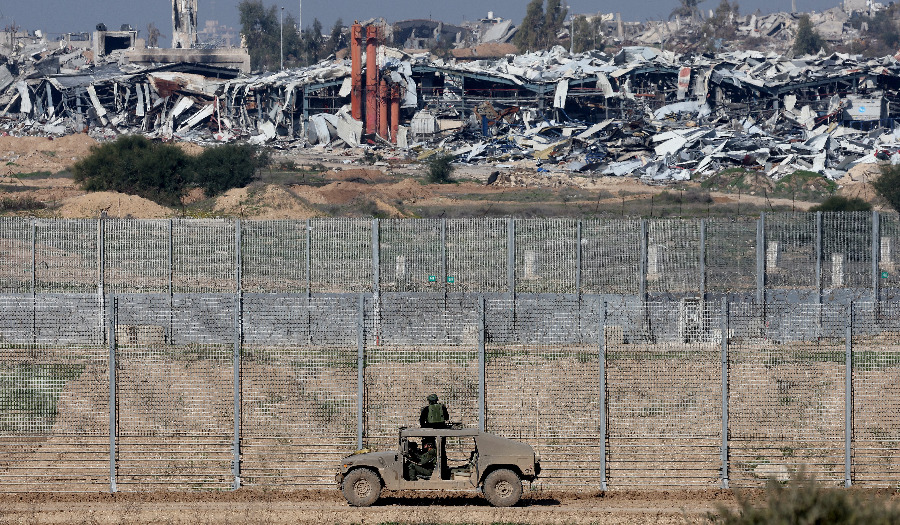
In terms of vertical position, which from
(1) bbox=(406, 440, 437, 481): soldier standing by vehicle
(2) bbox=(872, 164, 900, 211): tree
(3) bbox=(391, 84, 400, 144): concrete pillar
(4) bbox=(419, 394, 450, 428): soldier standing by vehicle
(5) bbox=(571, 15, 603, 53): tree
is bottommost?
(1) bbox=(406, 440, 437, 481): soldier standing by vehicle

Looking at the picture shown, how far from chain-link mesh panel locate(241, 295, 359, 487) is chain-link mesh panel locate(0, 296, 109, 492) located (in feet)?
7.10

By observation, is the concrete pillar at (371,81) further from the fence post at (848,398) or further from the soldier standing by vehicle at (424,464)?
the soldier standing by vehicle at (424,464)

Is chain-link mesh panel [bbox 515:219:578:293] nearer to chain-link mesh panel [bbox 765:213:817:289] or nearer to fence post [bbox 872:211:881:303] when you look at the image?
chain-link mesh panel [bbox 765:213:817:289]

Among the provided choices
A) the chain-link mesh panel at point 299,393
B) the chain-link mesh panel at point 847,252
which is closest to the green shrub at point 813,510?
the chain-link mesh panel at point 299,393

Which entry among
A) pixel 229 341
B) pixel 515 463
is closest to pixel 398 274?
pixel 229 341

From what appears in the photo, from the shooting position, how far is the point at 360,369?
15461 millimetres

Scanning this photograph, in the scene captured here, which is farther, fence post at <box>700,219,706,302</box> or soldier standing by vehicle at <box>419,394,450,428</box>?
fence post at <box>700,219,706,302</box>

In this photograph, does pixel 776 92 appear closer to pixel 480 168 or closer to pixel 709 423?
pixel 480 168

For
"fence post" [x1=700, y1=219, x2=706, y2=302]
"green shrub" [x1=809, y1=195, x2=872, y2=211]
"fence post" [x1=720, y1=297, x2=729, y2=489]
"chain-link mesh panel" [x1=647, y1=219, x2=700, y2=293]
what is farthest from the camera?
"green shrub" [x1=809, y1=195, x2=872, y2=211]

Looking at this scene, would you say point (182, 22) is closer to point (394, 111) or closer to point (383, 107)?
point (383, 107)

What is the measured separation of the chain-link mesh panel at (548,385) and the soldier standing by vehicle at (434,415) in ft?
3.24

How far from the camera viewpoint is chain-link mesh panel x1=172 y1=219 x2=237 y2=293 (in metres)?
27.2

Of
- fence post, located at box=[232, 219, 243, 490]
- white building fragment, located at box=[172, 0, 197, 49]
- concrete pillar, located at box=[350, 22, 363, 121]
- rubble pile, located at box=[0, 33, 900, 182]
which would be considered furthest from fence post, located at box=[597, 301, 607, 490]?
white building fragment, located at box=[172, 0, 197, 49]

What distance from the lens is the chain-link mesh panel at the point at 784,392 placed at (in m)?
16.1
